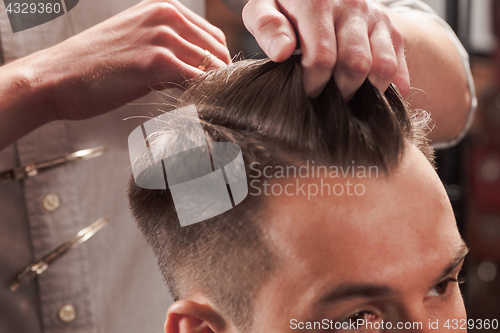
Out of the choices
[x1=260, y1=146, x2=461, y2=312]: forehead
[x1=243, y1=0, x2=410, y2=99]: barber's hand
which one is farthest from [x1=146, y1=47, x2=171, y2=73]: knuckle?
[x1=260, y1=146, x2=461, y2=312]: forehead

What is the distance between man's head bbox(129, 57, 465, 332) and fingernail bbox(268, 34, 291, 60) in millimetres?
53

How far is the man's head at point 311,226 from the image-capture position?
42 cm

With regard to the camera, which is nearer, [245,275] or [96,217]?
[245,275]

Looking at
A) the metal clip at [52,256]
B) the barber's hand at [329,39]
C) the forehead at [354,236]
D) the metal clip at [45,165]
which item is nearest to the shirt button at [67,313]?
the metal clip at [52,256]

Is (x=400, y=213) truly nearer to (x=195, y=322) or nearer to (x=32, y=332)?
(x=195, y=322)

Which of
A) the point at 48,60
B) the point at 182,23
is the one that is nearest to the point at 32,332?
the point at 48,60

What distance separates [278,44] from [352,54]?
7 cm

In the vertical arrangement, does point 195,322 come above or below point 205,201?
below

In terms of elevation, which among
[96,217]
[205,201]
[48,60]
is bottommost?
[96,217]

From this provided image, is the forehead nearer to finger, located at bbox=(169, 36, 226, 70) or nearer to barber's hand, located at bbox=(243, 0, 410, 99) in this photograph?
barber's hand, located at bbox=(243, 0, 410, 99)

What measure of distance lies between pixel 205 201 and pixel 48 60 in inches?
10.7

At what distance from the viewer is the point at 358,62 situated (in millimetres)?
384

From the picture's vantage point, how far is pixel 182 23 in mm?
521

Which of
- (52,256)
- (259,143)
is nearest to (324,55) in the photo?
(259,143)
